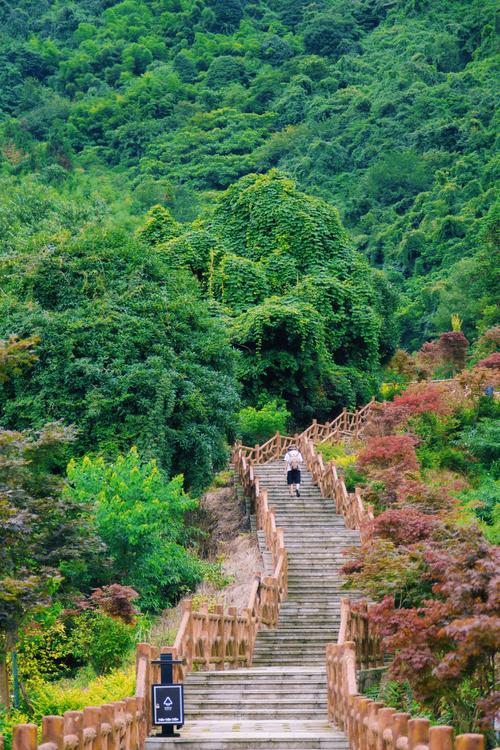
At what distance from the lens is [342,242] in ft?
161

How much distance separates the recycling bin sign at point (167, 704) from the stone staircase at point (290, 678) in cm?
25

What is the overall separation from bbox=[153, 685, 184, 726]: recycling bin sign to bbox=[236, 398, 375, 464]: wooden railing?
775 inches

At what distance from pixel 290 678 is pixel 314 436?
20.0 m

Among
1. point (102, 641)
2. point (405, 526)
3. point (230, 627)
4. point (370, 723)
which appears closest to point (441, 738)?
point (370, 723)

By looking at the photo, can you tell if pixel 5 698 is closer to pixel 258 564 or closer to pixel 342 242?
pixel 258 564

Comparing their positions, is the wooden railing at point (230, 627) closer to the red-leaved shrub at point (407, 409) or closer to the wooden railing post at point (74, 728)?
the wooden railing post at point (74, 728)

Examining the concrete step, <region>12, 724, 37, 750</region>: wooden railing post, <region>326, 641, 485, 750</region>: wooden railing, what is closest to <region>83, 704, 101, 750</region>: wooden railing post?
<region>12, 724, 37, 750</region>: wooden railing post

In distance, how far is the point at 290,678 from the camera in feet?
61.7

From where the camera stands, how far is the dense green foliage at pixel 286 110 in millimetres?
75312

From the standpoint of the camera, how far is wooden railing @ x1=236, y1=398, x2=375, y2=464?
36.2 m

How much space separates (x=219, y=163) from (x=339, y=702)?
7655cm

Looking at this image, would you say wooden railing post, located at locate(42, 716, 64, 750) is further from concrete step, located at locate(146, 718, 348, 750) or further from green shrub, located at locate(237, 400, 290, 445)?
green shrub, located at locate(237, 400, 290, 445)

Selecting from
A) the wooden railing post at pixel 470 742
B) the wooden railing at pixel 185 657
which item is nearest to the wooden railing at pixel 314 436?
the wooden railing at pixel 185 657

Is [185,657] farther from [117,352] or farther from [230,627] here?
[117,352]
